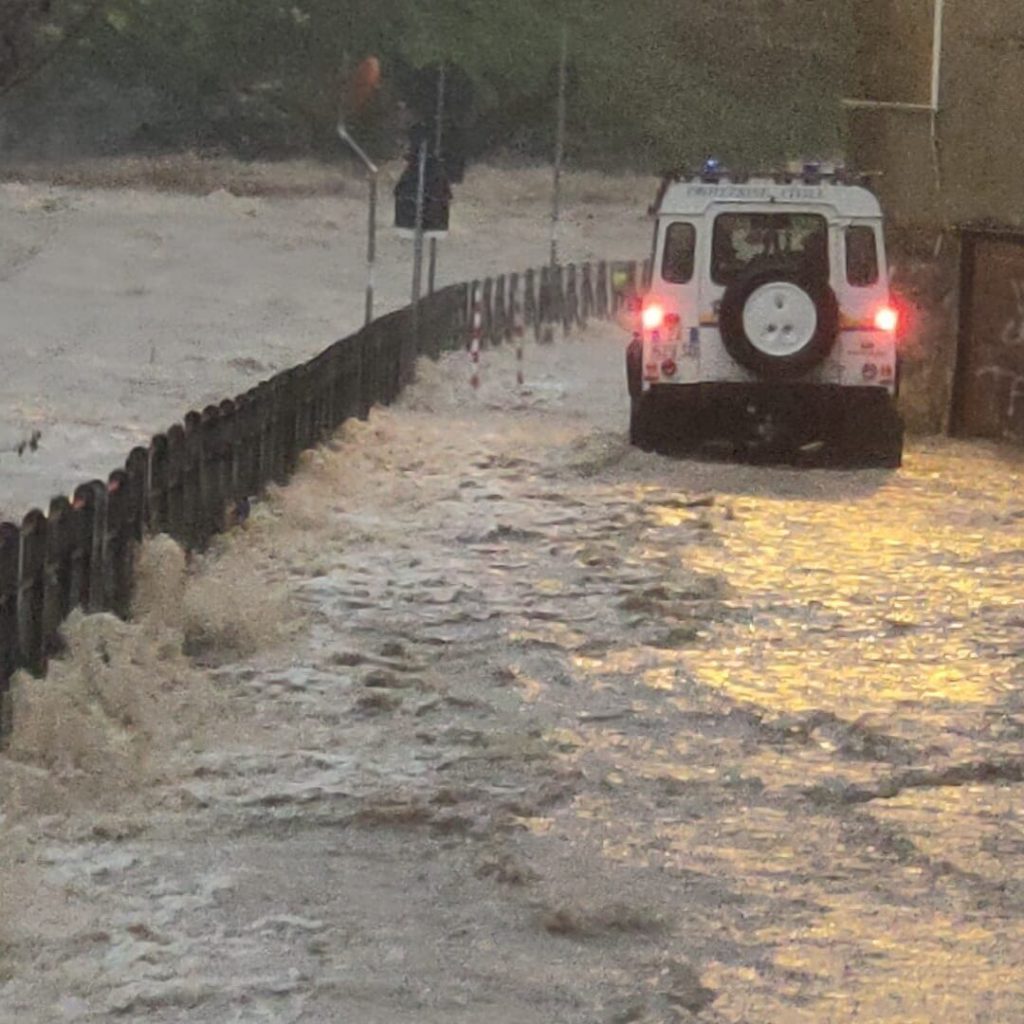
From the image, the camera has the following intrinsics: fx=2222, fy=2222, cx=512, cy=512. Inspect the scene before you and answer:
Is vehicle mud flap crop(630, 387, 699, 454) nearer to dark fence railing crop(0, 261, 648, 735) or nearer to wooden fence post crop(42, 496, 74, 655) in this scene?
dark fence railing crop(0, 261, 648, 735)

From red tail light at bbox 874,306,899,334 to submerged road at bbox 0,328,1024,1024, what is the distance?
2991 millimetres

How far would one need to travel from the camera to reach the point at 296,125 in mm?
59031

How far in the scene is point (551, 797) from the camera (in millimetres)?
7375

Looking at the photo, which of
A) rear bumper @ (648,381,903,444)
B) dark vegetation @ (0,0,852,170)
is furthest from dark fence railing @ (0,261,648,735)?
dark vegetation @ (0,0,852,170)

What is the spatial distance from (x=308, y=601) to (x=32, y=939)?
4765 millimetres

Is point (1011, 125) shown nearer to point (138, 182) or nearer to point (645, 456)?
point (645, 456)

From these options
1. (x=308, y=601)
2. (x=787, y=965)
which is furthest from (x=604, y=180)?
(x=787, y=965)

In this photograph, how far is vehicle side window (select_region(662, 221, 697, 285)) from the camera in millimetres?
15727

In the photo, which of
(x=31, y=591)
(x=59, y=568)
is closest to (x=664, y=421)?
(x=59, y=568)

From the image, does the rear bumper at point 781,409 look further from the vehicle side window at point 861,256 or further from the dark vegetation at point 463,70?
the dark vegetation at point 463,70

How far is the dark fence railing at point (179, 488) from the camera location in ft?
26.4

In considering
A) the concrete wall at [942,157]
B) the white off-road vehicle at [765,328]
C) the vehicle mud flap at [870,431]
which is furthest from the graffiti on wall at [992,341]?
the white off-road vehicle at [765,328]

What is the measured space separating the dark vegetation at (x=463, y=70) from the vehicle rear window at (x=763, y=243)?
83.7 feet

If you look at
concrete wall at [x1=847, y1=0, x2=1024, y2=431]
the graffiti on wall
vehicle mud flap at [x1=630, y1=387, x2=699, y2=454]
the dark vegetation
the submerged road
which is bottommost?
the submerged road
